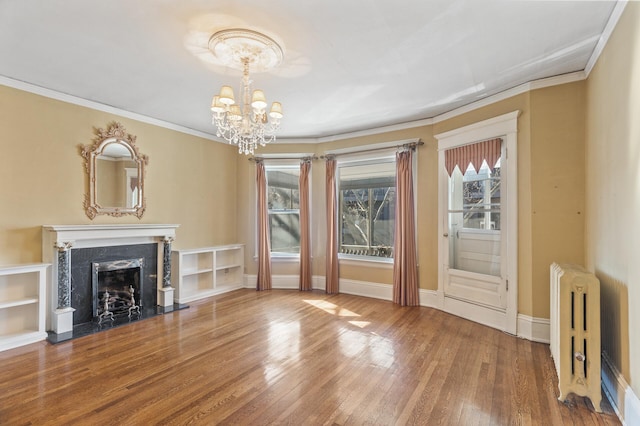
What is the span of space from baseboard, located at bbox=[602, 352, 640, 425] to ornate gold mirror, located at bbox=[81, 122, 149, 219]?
5.26 meters

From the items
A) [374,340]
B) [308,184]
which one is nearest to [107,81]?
[308,184]

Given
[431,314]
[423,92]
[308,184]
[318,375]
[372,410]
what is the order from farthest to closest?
[308,184] → [431,314] → [423,92] → [318,375] → [372,410]

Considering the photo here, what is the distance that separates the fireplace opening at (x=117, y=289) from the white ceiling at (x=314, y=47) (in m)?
2.12

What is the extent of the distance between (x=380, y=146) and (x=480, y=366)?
336 cm

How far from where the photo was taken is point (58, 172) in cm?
363

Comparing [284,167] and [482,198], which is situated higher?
[284,167]

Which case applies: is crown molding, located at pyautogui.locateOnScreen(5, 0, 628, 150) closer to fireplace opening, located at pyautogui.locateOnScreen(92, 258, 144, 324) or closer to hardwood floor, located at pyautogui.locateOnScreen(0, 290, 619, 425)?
fireplace opening, located at pyautogui.locateOnScreen(92, 258, 144, 324)

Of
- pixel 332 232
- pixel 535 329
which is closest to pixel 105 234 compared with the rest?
pixel 332 232

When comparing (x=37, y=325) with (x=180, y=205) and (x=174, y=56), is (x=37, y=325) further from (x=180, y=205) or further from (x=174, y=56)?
(x=174, y=56)

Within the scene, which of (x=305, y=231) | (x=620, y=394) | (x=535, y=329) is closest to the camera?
(x=620, y=394)

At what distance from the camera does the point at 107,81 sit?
3322mm

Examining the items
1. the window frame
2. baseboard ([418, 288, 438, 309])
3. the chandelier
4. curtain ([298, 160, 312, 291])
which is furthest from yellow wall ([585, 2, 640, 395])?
the window frame

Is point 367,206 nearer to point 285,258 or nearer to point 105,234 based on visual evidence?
point 285,258

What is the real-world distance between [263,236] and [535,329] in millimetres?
4135
